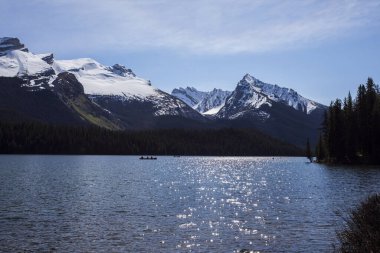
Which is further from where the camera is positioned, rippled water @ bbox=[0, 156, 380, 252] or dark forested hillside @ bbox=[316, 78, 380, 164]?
dark forested hillside @ bbox=[316, 78, 380, 164]

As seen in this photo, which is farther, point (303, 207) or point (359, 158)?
point (359, 158)

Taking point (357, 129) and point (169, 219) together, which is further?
point (357, 129)

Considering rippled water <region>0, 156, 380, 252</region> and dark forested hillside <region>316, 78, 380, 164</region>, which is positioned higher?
dark forested hillside <region>316, 78, 380, 164</region>

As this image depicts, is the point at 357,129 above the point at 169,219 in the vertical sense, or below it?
above

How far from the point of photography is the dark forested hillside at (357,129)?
150000 mm

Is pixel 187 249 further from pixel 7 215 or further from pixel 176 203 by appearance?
pixel 176 203

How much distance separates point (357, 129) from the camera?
15425cm

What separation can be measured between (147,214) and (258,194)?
30549 millimetres

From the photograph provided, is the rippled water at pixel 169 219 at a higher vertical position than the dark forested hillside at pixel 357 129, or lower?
lower

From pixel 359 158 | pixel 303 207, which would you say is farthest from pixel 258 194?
pixel 359 158

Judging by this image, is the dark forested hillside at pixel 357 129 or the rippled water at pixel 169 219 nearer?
the rippled water at pixel 169 219

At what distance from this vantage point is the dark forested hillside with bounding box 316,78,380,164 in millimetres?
150000

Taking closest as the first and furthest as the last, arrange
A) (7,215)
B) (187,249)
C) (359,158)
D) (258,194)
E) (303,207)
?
(187,249) < (7,215) < (303,207) < (258,194) < (359,158)

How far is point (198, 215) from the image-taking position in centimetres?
5553
